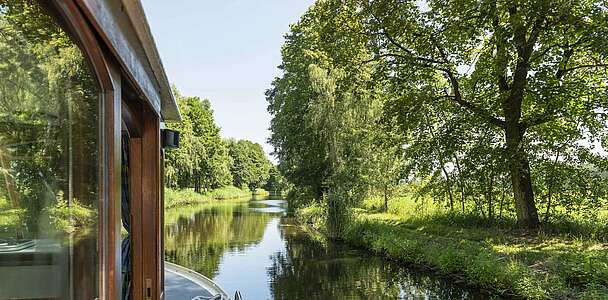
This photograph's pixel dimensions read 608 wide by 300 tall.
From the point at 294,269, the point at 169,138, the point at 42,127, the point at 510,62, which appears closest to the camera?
the point at 42,127

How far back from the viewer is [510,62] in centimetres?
1012

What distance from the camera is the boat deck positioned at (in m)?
4.73

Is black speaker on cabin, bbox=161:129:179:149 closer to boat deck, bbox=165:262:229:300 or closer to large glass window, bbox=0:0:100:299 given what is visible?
boat deck, bbox=165:262:229:300

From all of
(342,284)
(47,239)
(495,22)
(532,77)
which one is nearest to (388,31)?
(495,22)

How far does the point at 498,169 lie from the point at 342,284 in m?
3.94

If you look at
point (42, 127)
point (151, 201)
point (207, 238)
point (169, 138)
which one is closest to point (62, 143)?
point (42, 127)

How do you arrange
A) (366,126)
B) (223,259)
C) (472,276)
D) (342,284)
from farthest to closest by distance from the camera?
(366,126)
(223,259)
(342,284)
(472,276)

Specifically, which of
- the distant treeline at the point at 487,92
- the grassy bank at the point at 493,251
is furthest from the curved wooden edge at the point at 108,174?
the distant treeline at the point at 487,92

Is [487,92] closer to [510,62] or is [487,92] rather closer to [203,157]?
[510,62]

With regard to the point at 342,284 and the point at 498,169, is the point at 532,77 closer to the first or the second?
the point at 498,169

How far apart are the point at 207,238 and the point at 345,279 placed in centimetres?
708

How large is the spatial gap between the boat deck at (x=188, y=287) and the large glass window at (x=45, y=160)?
3.09 m

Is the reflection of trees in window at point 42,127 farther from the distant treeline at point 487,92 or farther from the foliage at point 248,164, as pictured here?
the foliage at point 248,164

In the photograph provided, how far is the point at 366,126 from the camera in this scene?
47.2ft
